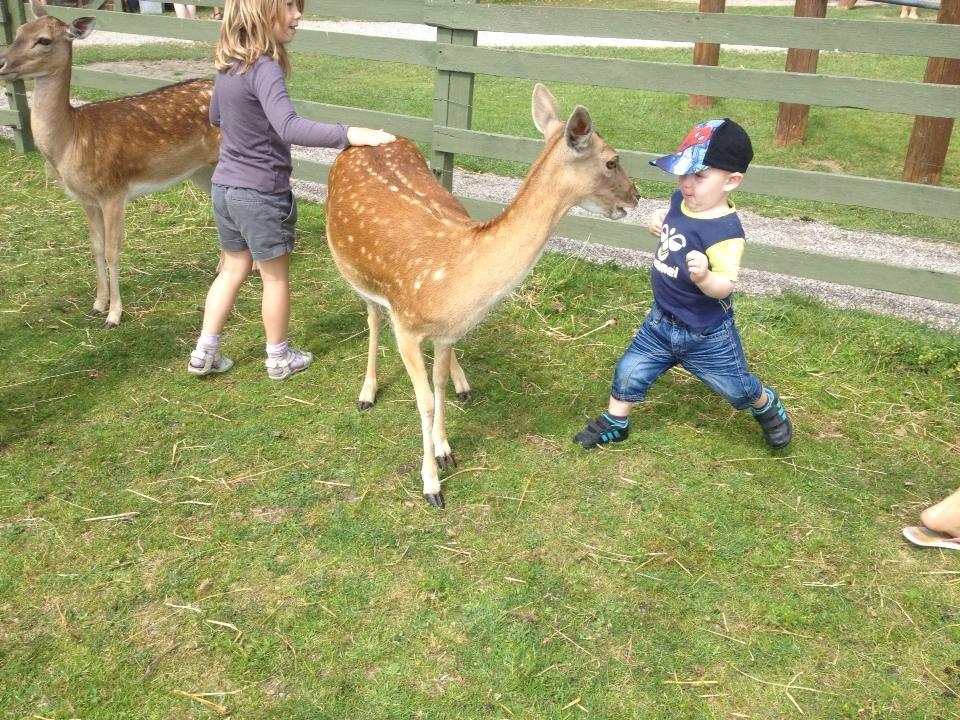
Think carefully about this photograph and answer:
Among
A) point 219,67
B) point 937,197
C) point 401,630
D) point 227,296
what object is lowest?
point 401,630

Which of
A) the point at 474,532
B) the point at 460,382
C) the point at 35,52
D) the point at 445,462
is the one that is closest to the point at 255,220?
the point at 460,382

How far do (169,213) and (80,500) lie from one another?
4.24 m

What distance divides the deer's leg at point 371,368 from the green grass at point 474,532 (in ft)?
0.32

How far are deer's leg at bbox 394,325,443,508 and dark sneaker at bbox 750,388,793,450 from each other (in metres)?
1.63

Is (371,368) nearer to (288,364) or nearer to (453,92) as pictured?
(288,364)

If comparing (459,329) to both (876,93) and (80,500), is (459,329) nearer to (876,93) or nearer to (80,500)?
(80,500)

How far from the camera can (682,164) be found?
11.3 feet

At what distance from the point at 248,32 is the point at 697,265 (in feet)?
7.82

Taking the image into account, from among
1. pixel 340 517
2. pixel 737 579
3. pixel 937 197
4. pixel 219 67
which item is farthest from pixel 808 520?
pixel 219 67

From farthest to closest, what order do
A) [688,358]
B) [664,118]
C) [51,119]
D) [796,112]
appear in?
[664,118] → [796,112] → [51,119] → [688,358]

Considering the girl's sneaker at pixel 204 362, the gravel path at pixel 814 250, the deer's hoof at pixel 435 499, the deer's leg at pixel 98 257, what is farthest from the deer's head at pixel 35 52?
the deer's hoof at pixel 435 499

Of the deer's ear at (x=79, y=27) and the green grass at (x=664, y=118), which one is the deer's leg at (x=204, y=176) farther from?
the green grass at (x=664, y=118)

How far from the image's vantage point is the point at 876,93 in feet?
16.1

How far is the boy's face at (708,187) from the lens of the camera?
3.42m
